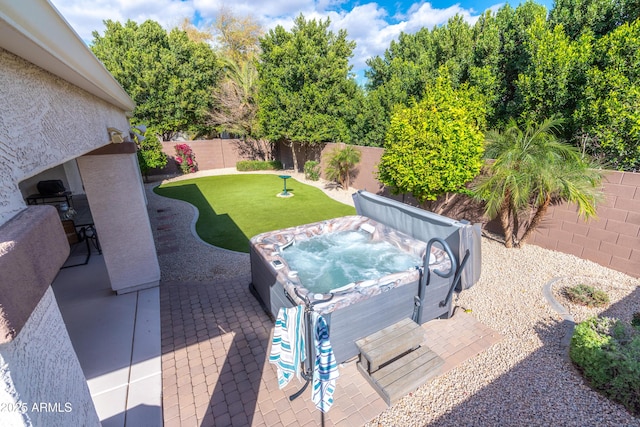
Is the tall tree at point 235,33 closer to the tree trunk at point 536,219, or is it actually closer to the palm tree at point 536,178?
the palm tree at point 536,178

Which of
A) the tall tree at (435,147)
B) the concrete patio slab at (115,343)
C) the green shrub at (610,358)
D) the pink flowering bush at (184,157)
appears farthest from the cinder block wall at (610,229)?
the pink flowering bush at (184,157)

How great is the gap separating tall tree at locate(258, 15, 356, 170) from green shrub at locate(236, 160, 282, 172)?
5.68 meters

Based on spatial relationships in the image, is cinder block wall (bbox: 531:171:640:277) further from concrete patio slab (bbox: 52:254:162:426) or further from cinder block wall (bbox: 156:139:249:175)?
cinder block wall (bbox: 156:139:249:175)

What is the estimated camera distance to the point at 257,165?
22406mm

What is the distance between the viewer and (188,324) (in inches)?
204

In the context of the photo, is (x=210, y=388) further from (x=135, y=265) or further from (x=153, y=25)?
(x=153, y=25)

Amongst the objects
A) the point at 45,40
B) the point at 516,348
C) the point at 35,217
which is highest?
the point at 45,40

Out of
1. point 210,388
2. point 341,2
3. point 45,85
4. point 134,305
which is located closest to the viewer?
point 45,85

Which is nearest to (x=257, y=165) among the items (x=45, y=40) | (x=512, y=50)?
(x=512, y=50)

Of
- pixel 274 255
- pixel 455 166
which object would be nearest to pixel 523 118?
pixel 455 166

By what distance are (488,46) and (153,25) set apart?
1985cm

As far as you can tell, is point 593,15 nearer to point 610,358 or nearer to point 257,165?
point 610,358

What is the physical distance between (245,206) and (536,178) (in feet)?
34.5

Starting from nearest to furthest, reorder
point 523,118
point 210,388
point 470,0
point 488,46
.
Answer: point 210,388 → point 523,118 → point 488,46 → point 470,0
